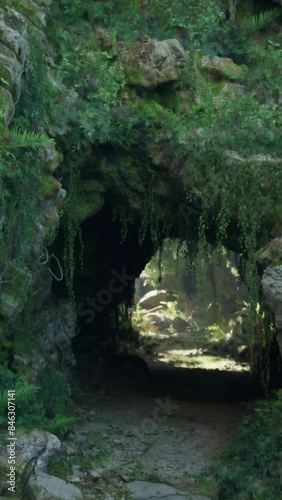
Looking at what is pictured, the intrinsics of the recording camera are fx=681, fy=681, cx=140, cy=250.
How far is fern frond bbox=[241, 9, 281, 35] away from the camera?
1188 centimetres

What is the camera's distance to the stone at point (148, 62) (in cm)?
1038

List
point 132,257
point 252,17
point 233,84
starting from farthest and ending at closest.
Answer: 1. point 132,257
2. point 252,17
3. point 233,84

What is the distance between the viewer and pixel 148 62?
10.4 metres

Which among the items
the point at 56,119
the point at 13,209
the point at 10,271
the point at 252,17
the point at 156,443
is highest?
the point at 252,17

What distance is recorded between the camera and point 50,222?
9.09 meters

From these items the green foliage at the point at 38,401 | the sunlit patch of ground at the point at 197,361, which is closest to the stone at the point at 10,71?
the green foliage at the point at 38,401

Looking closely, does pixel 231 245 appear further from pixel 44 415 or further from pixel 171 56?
pixel 44 415

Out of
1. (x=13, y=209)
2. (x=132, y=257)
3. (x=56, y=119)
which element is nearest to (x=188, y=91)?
(x=56, y=119)

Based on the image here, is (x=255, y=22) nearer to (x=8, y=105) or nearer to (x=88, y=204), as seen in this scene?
(x=88, y=204)

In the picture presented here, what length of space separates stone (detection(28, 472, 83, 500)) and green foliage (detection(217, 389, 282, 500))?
196 centimetres

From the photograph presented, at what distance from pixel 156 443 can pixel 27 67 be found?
5740 millimetres

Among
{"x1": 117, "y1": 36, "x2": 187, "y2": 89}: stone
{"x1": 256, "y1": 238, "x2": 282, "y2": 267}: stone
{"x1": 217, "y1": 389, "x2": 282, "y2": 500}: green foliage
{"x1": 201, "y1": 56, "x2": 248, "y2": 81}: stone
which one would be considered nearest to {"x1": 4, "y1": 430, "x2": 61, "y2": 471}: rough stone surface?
{"x1": 217, "y1": 389, "x2": 282, "y2": 500}: green foliage

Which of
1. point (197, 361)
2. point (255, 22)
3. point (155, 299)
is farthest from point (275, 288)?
point (155, 299)

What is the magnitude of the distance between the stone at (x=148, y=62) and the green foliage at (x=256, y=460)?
16.5ft
